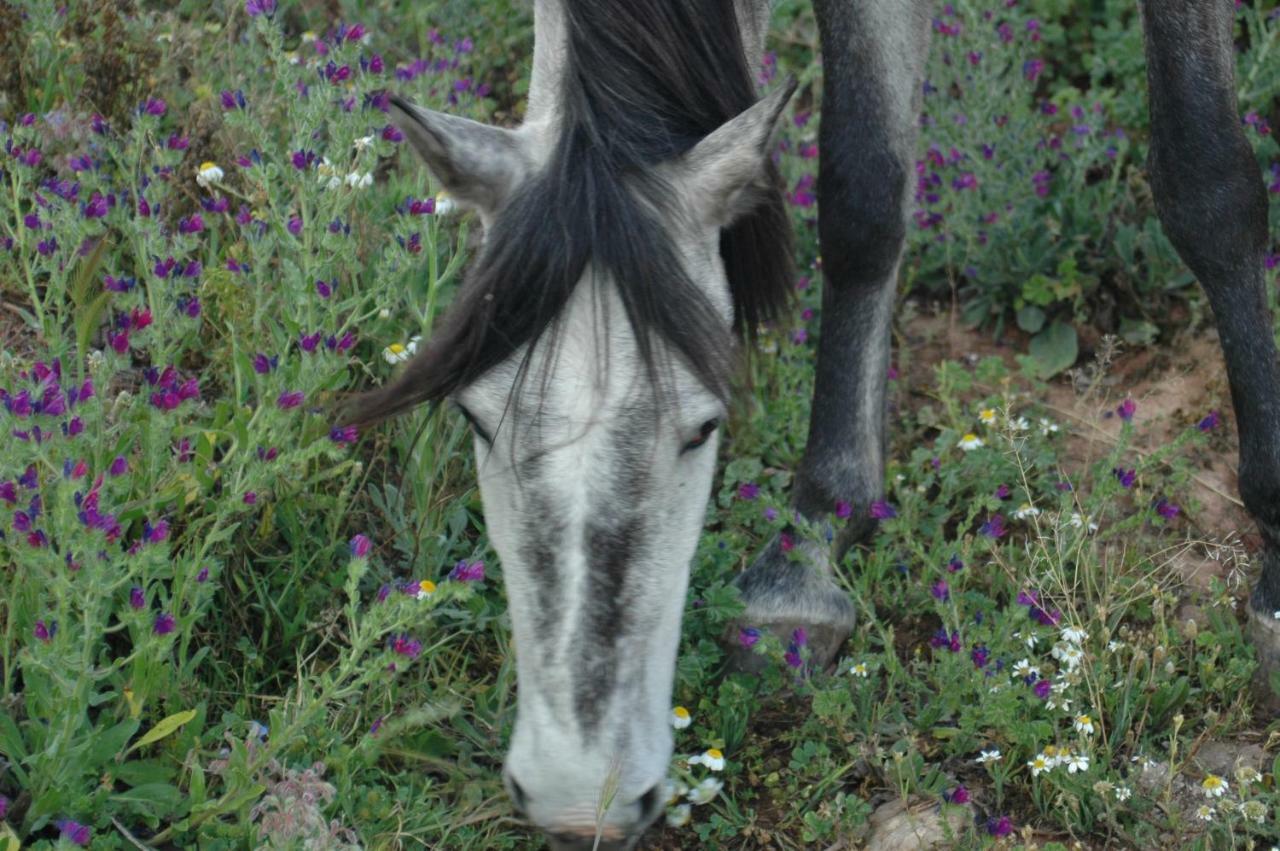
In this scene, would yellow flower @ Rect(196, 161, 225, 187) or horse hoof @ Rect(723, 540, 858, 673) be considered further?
yellow flower @ Rect(196, 161, 225, 187)

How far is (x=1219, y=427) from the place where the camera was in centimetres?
424

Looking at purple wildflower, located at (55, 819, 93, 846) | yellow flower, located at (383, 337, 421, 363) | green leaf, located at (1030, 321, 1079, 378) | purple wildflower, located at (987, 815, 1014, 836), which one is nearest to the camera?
purple wildflower, located at (55, 819, 93, 846)

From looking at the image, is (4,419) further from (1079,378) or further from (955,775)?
(1079,378)

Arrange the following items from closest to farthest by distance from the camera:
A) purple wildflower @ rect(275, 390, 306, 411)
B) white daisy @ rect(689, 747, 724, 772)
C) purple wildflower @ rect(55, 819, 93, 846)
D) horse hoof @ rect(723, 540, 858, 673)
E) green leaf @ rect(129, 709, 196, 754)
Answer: purple wildflower @ rect(55, 819, 93, 846) < green leaf @ rect(129, 709, 196, 754) < purple wildflower @ rect(275, 390, 306, 411) < white daisy @ rect(689, 747, 724, 772) < horse hoof @ rect(723, 540, 858, 673)

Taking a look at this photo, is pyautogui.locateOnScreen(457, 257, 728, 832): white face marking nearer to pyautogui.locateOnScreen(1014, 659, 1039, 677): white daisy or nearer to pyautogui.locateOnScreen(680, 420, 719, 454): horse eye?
pyautogui.locateOnScreen(680, 420, 719, 454): horse eye

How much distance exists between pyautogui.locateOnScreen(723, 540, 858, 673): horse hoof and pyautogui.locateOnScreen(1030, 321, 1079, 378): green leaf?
4.73 feet

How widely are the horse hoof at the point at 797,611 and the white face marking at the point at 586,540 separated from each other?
1.01 meters

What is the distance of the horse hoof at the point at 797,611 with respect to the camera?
3441 mm

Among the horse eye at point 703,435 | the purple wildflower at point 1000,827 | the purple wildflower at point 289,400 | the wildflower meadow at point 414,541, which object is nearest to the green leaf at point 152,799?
the wildflower meadow at point 414,541

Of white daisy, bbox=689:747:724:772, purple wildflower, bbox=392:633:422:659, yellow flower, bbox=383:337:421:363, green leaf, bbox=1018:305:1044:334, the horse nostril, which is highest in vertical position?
yellow flower, bbox=383:337:421:363

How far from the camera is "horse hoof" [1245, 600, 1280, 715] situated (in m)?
3.30

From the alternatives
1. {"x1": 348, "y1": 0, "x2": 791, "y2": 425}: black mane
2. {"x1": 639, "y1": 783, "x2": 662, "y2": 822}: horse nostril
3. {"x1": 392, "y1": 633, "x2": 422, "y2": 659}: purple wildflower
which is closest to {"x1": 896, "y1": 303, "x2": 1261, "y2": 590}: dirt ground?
{"x1": 348, "y1": 0, "x2": 791, "y2": 425}: black mane

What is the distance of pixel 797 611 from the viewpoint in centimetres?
344

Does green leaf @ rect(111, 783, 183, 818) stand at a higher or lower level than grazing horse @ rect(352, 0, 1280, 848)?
lower
